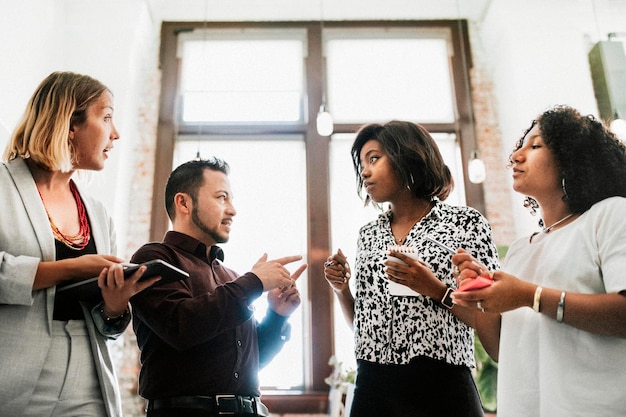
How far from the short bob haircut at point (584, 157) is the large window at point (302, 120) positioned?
9.50 ft

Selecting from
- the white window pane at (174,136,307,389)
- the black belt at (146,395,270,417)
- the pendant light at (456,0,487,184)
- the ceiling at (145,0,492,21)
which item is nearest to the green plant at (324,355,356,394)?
the white window pane at (174,136,307,389)

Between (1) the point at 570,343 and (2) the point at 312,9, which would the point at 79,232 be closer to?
(1) the point at 570,343

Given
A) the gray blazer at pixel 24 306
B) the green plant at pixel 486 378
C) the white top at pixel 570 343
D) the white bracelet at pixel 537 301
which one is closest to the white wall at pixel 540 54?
the green plant at pixel 486 378

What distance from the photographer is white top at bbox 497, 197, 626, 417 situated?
3.81ft

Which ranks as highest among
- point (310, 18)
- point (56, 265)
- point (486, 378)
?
point (310, 18)

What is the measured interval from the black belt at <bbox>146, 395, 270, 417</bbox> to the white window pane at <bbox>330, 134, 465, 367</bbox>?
2.67m

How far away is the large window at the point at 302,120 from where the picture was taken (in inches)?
165

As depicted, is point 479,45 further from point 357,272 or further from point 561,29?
point 357,272

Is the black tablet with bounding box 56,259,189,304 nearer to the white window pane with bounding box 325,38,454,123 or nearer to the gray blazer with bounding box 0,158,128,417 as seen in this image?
the gray blazer with bounding box 0,158,128,417

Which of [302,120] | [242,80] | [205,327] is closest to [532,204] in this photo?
[205,327]

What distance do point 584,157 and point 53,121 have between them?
1.61m

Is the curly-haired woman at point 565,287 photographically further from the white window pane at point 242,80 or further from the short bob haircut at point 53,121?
the white window pane at point 242,80

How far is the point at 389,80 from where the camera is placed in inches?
200

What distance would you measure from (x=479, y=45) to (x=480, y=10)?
1.12ft
